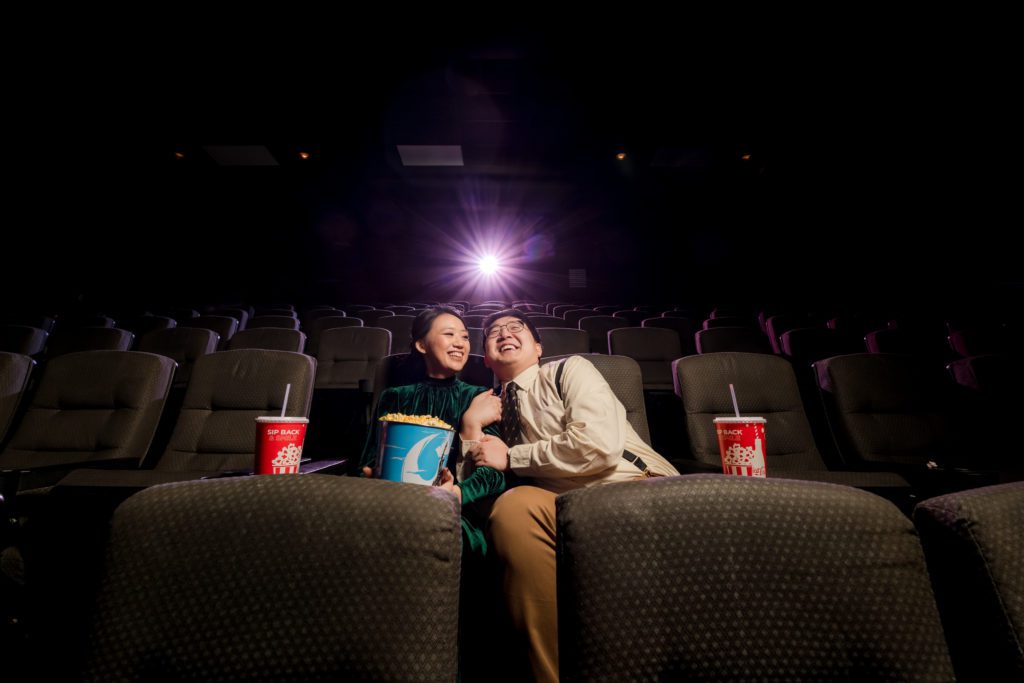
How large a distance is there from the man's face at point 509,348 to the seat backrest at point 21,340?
14.1 feet

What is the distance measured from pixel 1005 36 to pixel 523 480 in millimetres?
7453

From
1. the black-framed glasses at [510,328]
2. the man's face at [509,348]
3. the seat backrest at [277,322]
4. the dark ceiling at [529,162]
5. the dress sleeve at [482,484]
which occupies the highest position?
the dark ceiling at [529,162]

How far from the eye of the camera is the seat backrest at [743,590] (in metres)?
0.51

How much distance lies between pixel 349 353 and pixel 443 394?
247 cm

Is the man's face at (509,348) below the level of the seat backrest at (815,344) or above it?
below

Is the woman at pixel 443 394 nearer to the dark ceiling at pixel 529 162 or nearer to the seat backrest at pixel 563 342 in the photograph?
the seat backrest at pixel 563 342

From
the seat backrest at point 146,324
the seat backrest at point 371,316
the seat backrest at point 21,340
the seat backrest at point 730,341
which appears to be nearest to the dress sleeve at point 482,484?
the seat backrest at point 730,341

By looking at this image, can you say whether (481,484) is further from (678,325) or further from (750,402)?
(678,325)

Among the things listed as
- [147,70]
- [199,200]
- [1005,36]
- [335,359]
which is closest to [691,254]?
[1005,36]

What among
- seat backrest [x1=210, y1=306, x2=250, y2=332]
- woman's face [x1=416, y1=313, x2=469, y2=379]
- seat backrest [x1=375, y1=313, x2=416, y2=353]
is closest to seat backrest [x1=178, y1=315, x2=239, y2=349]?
seat backrest [x1=210, y1=306, x2=250, y2=332]

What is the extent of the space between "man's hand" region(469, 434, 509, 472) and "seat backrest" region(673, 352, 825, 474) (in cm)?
94

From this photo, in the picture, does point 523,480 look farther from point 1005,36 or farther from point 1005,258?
point 1005,258

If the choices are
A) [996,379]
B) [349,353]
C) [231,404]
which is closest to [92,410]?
[231,404]

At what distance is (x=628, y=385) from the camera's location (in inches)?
78.9
